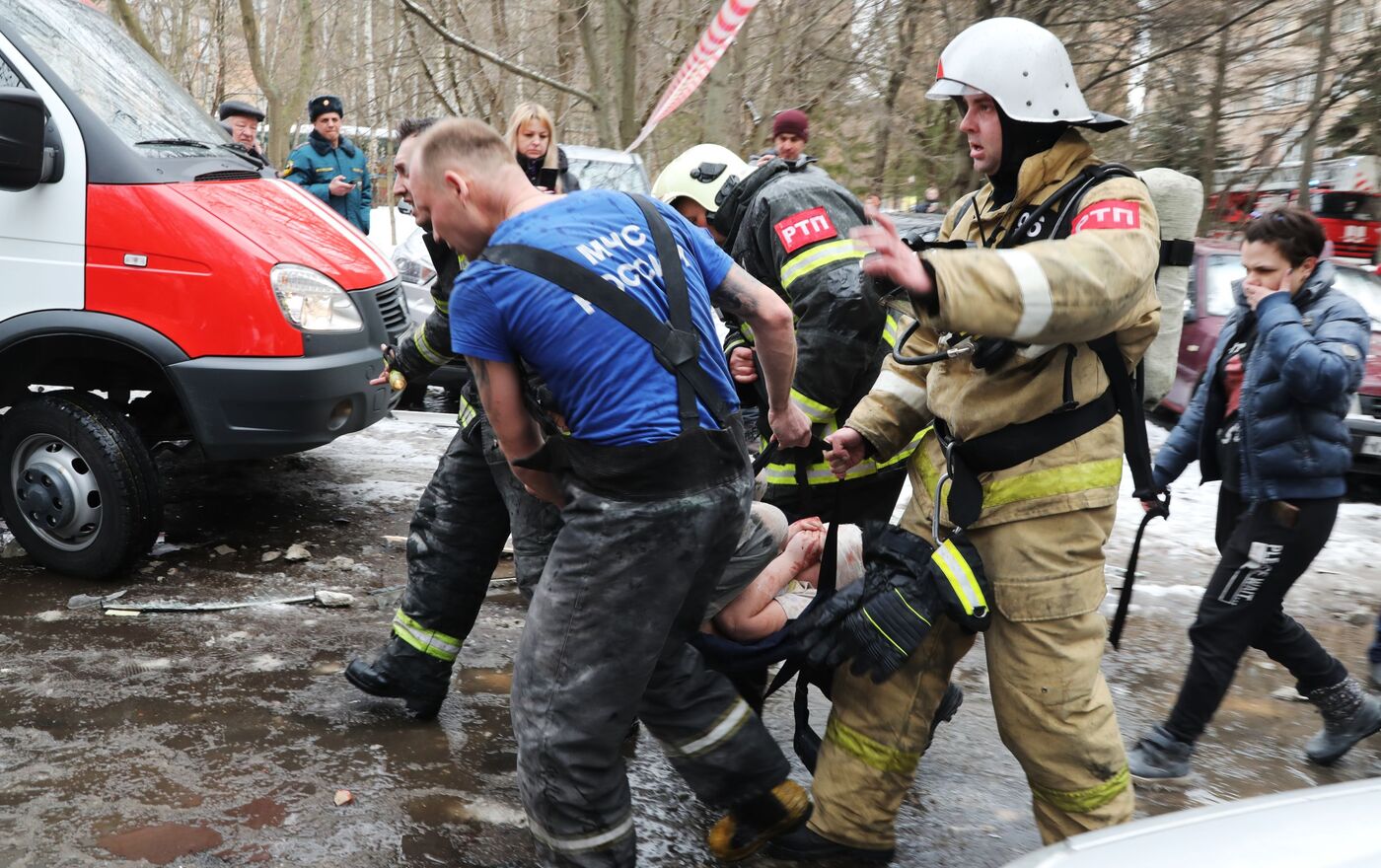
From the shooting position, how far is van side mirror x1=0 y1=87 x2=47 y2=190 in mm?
4434

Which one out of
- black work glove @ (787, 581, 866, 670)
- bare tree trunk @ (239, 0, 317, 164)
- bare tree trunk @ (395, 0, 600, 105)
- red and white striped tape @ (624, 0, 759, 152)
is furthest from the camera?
bare tree trunk @ (239, 0, 317, 164)

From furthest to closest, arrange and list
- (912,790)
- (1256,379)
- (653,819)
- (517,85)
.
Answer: (517,85), (1256,379), (912,790), (653,819)

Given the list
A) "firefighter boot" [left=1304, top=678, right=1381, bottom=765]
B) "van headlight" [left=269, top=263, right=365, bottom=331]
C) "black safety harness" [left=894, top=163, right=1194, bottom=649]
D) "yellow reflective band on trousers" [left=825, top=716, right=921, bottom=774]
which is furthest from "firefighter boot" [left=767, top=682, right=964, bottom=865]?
"van headlight" [left=269, top=263, right=365, bottom=331]

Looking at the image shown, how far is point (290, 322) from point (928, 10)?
12728mm

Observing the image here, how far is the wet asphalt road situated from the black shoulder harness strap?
1.33 m

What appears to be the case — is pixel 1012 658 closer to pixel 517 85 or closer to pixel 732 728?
pixel 732 728

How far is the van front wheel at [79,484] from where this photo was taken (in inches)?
189

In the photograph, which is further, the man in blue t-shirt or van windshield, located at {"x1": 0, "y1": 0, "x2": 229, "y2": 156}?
van windshield, located at {"x1": 0, "y1": 0, "x2": 229, "y2": 156}

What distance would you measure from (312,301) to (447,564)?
1556mm

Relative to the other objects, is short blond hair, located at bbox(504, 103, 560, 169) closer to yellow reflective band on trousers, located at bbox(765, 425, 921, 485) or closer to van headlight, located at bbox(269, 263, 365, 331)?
van headlight, located at bbox(269, 263, 365, 331)

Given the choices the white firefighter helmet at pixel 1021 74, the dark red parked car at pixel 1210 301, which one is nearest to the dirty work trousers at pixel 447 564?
the white firefighter helmet at pixel 1021 74

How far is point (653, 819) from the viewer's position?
3449 mm

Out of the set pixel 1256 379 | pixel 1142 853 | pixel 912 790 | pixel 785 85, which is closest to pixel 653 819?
pixel 912 790

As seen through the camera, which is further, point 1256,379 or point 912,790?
point 1256,379
